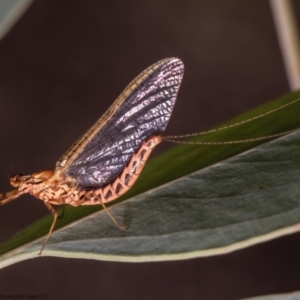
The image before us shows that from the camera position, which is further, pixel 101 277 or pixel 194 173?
pixel 101 277

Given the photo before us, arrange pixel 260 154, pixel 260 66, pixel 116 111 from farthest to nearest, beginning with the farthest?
pixel 260 66
pixel 116 111
pixel 260 154

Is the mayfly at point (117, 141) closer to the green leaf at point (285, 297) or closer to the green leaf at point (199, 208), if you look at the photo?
the green leaf at point (199, 208)

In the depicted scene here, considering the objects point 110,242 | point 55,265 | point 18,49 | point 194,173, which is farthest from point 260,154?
point 18,49

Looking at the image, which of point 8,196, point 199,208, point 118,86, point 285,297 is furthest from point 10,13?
point 118,86

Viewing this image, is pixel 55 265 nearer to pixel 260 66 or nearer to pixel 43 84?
pixel 43 84

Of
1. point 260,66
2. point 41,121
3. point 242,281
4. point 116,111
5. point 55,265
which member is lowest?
point 242,281

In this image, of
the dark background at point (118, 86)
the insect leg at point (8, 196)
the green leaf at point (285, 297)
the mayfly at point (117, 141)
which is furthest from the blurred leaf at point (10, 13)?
the dark background at point (118, 86)

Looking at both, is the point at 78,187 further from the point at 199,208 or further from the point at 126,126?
the point at 199,208
